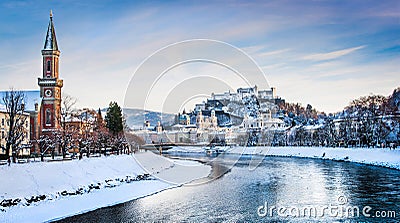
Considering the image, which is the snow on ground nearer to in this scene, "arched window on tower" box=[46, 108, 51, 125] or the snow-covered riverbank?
the snow-covered riverbank

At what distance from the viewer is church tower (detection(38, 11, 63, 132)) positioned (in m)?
56.8

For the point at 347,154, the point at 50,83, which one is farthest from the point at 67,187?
the point at 347,154

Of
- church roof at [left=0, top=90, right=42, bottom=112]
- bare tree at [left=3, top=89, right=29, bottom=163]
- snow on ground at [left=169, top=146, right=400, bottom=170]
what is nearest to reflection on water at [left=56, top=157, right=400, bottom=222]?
bare tree at [left=3, top=89, right=29, bottom=163]

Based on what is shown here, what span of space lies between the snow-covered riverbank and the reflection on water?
1.53 meters

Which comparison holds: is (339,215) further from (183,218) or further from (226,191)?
(226,191)

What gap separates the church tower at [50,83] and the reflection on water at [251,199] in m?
29.9

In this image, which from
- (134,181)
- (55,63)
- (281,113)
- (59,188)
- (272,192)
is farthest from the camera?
(281,113)

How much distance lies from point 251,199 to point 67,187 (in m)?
11.7

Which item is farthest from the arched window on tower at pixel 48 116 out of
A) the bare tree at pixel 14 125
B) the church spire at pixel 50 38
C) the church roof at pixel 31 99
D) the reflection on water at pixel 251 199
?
the reflection on water at pixel 251 199

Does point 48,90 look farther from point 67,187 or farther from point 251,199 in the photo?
point 251,199

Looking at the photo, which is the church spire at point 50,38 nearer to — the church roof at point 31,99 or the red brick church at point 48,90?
the red brick church at point 48,90

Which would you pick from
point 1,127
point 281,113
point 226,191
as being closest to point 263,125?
point 281,113

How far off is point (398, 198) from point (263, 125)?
80176 mm

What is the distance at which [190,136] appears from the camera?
83.8 metres
